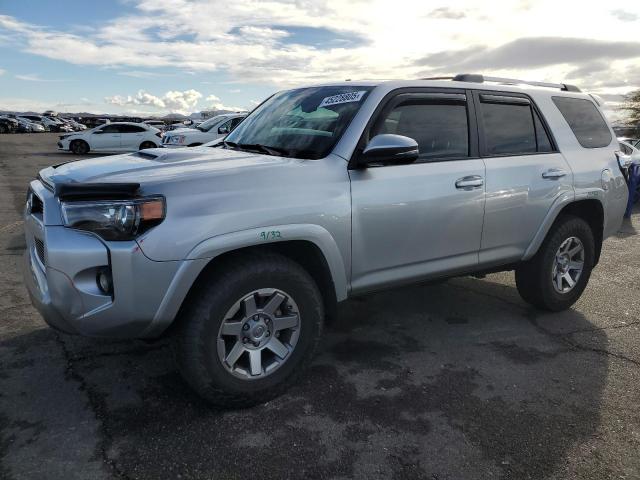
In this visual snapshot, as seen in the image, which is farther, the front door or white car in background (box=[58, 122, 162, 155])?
white car in background (box=[58, 122, 162, 155])

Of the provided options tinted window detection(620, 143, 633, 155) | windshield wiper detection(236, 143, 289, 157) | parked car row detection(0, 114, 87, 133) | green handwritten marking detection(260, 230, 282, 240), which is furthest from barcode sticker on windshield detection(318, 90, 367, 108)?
parked car row detection(0, 114, 87, 133)

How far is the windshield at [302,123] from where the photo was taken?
3324mm

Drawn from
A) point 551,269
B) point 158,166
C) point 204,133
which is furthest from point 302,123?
point 204,133

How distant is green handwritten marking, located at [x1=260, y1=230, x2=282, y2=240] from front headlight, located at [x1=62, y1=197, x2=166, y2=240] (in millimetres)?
521

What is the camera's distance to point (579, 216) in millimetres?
4695

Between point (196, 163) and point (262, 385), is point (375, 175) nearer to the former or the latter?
point (196, 163)

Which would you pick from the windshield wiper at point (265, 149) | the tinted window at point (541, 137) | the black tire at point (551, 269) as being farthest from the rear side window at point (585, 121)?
the windshield wiper at point (265, 149)

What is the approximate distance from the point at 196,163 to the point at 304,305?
1032mm

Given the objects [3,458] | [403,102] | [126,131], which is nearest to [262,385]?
[3,458]

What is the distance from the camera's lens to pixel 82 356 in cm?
358

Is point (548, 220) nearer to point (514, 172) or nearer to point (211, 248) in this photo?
point (514, 172)

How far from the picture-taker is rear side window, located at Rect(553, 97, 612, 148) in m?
4.54

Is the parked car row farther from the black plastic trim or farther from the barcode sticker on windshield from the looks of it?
the black plastic trim

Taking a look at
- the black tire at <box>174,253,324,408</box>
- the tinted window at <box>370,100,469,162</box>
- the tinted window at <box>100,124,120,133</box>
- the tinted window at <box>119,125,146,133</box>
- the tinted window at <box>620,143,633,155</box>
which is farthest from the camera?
the tinted window at <box>100,124,120,133</box>
